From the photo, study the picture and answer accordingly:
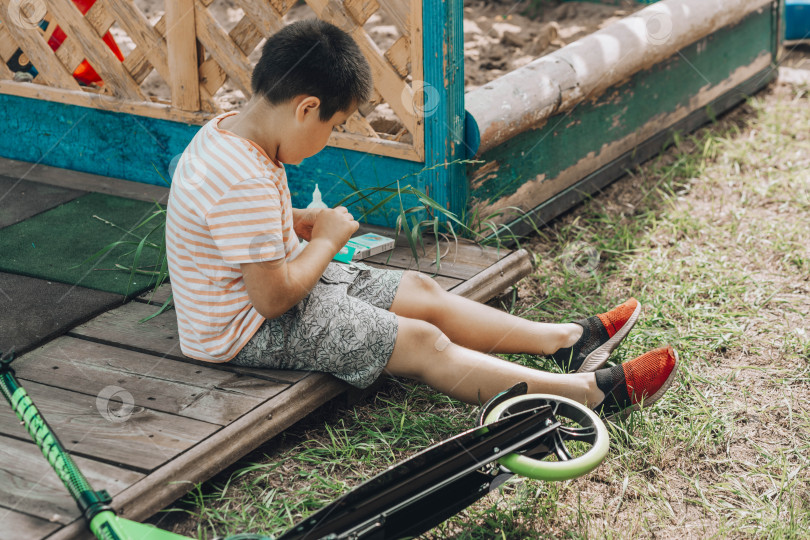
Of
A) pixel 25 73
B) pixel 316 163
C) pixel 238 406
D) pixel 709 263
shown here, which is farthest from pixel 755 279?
pixel 25 73

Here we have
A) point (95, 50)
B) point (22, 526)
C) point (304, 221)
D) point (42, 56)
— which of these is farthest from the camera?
point (42, 56)

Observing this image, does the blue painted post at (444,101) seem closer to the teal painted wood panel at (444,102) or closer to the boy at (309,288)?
the teal painted wood panel at (444,102)

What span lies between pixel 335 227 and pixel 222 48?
1.19 meters

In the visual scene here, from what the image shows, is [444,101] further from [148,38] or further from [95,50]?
[95,50]

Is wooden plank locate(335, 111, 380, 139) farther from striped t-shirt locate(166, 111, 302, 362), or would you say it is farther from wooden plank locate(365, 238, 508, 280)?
striped t-shirt locate(166, 111, 302, 362)

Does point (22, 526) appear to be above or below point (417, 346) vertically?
above

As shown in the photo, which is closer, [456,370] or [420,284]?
[456,370]

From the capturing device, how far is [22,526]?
149 cm

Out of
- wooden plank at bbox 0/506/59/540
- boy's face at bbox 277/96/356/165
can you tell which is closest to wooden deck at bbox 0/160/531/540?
wooden plank at bbox 0/506/59/540

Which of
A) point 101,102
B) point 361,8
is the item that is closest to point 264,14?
point 361,8

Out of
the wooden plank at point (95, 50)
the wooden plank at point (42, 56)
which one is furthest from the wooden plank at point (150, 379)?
the wooden plank at point (42, 56)

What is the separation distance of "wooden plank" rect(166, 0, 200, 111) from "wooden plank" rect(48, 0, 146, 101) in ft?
0.72

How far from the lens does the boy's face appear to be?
1.73 metres

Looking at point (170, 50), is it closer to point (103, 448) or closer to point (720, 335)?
point (103, 448)
